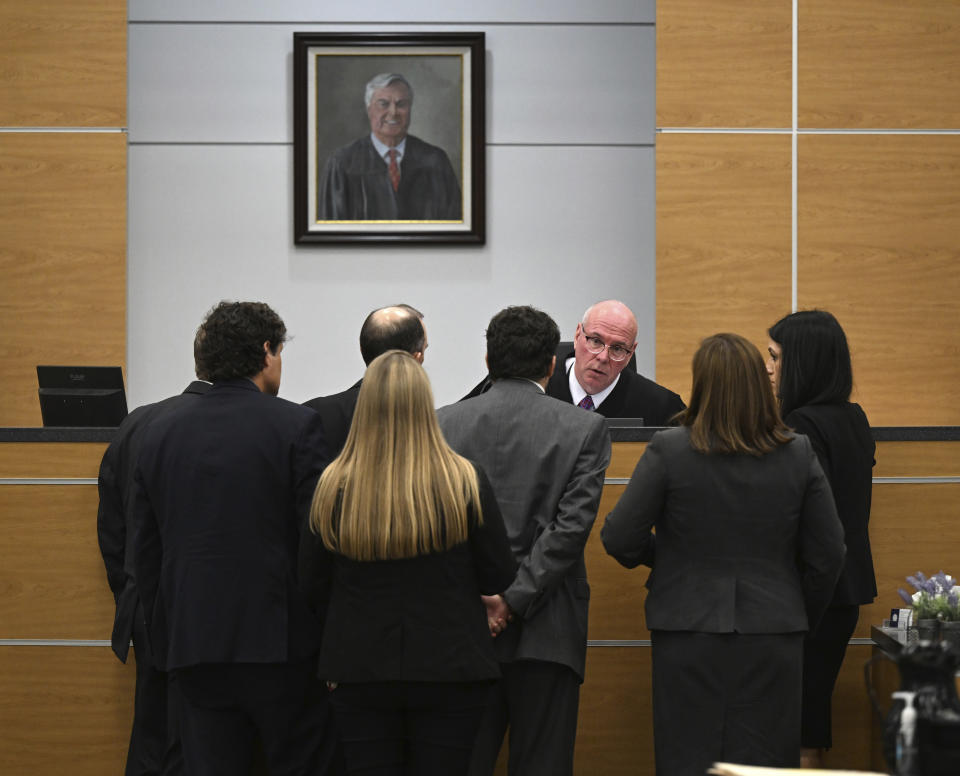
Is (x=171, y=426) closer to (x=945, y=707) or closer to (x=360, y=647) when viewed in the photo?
(x=360, y=647)

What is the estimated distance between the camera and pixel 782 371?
3.13 metres

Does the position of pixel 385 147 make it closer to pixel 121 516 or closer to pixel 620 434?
pixel 620 434

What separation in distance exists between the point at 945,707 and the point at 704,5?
3716 mm

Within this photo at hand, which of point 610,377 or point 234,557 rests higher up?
point 610,377

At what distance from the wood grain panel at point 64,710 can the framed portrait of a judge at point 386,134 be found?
2.88 m

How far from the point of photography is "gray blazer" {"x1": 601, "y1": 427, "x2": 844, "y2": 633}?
2.62 metres

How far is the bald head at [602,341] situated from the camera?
4.27m

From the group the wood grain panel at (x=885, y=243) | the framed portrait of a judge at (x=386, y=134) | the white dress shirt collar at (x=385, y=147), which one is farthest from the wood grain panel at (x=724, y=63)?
the white dress shirt collar at (x=385, y=147)

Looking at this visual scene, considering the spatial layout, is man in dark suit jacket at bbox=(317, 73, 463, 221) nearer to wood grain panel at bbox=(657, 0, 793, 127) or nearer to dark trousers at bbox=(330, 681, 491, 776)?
wood grain panel at bbox=(657, 0, 793, 127)

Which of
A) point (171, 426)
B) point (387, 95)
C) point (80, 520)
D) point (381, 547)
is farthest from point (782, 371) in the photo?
point (387, 95)

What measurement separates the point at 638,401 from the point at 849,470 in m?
1.39

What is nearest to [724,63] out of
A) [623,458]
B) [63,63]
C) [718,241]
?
[718,241]

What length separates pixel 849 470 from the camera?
3.09 meters

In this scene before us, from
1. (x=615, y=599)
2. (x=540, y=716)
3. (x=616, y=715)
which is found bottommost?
(x=616, y=715)
